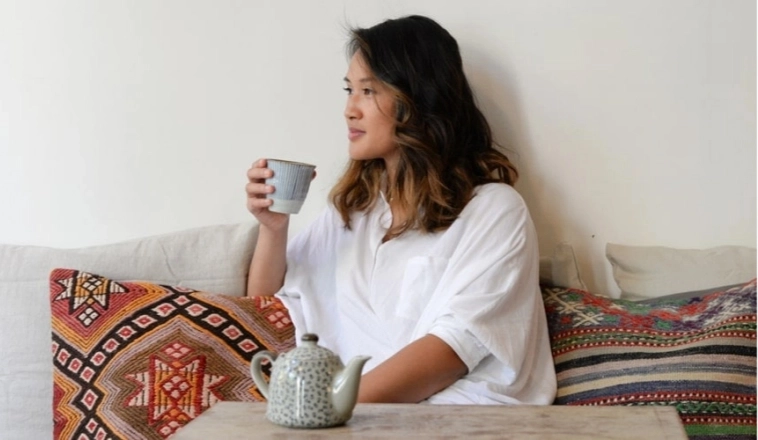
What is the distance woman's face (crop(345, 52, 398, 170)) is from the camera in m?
1.90

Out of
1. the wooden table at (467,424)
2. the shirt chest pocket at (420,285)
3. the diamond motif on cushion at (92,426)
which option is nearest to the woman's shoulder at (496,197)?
the shirt chest pocket at (420,285)

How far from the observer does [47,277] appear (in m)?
1.97

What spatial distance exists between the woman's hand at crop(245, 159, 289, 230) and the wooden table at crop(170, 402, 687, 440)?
1.80ft

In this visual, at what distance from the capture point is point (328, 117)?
2.12 m

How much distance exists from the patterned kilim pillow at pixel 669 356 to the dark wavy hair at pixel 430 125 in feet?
0.96

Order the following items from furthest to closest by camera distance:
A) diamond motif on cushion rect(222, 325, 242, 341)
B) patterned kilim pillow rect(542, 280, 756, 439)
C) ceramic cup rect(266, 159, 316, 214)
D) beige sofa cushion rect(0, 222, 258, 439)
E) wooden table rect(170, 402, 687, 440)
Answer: beige sofa cushion rect(0, 222, 258, 439) < diamond motif on cushion rect(222, 325, 242, 341) < ceramic cup rect(266, 159, 316, 214) < patterned kilim pillow rect(542, 280, 756, 439) < wooden table rect(170, 402, 687, 440)

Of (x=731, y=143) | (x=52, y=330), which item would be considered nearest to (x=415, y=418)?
(x=52, y=330)

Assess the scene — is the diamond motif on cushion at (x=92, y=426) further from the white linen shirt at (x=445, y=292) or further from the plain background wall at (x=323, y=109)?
the plain background wall at (x=323, y=109)

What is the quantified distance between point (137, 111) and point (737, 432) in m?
1.39

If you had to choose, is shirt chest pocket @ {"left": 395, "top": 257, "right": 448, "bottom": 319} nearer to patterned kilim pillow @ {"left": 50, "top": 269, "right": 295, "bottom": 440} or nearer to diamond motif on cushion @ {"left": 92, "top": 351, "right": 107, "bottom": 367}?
patterned kilim pillow @ {"left": 50, "top": 269, "right": 295, "bottom": 440}

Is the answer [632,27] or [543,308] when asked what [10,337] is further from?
[632,27]

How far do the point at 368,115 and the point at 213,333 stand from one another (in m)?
0.51

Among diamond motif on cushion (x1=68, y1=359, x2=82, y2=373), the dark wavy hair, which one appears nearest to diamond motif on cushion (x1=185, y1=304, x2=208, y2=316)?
diamond motif on cushion (x1=68, y1=359, x2=82, y2=373)

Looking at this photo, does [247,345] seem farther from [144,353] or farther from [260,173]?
[260,173]
